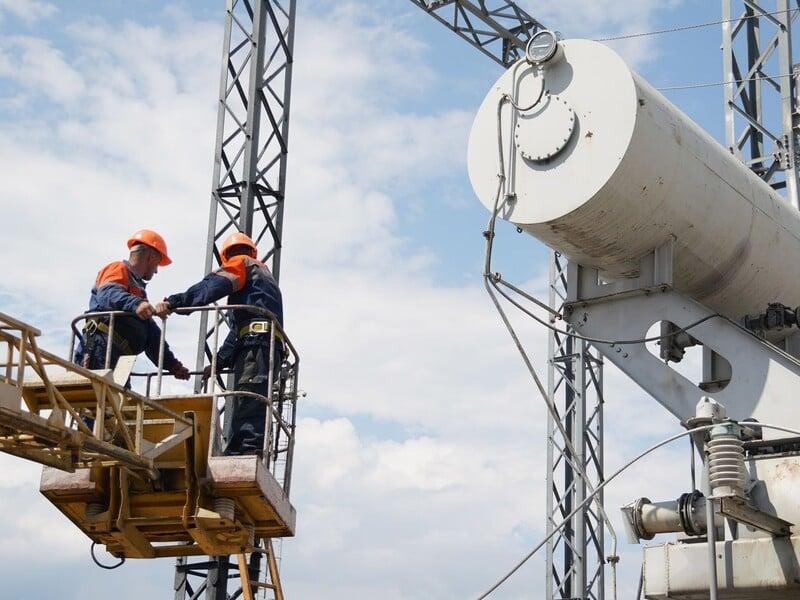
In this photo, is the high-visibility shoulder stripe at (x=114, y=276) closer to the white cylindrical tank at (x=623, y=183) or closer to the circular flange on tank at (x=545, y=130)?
the white cylindrical tank at (x=623, y=183)

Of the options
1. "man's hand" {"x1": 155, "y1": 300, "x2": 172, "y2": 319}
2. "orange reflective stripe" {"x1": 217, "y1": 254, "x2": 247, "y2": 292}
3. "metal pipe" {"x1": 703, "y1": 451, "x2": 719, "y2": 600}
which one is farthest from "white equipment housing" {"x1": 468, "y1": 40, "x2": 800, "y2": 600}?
"man's hand" {"x1": 155, "y1": 300, "x2": 172, "y2": 319}

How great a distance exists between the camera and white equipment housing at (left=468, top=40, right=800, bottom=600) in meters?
7.64

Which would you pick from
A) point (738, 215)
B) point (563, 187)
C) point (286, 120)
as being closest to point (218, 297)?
point (563, 187)

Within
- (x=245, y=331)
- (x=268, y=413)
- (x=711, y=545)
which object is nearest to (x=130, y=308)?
(x=245, y=331)

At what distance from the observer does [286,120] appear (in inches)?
573

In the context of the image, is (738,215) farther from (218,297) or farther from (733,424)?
(218,297)

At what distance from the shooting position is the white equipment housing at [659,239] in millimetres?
7645

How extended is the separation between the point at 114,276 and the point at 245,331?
41.7 inches

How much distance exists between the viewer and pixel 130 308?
9156 millimetres

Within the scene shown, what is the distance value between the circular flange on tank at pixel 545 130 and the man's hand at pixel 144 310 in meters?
2.84

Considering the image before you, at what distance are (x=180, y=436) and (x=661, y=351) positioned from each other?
10.7 ft

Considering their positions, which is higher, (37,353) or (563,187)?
(563,187)

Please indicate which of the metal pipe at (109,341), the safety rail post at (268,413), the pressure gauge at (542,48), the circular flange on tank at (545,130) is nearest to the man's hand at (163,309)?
the metal pipe at (109,341)

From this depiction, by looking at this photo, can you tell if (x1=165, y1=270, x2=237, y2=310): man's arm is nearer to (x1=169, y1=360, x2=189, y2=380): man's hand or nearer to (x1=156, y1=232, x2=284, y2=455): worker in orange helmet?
(x1=156, y1=232, x2=284, y2=455): worker in orange helmet
